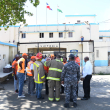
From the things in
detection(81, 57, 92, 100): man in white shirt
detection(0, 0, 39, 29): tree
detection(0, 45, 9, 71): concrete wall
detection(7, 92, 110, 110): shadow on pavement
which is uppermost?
detection(0, 0, 39, 29): tree

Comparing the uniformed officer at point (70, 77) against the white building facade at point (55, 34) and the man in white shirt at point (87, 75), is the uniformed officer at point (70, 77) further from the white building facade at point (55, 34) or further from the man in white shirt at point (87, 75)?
the white building facade at point (55, 34)

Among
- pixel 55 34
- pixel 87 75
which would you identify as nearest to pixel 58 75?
pixel 87 75

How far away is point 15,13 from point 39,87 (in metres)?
5.66

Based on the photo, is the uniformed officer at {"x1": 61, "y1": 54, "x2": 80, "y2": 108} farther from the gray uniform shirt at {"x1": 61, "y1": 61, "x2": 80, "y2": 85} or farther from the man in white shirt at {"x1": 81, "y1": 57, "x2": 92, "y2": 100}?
the man in white shirt at {"x1": 81, "y1": 57, "x2": 92, "y2": 100}

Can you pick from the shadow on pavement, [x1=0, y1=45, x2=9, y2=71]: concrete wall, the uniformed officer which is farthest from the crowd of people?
[x1=0, y1=45, x2=9, y2=71]: concrete wall

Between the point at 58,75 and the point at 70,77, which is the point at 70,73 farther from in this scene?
the point at 58,75

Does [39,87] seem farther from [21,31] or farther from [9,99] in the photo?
[21,31]

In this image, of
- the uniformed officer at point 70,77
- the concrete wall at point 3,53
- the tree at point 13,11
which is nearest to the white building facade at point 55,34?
the concrete wall at point 3,53

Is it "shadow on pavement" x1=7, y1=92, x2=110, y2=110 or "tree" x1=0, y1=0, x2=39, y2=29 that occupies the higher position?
"tree" x1=0, y1=0, x2=39, y2=29

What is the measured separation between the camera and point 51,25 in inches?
886

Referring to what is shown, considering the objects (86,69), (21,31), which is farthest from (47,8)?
(86,69)

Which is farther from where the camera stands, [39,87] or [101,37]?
[101,37]

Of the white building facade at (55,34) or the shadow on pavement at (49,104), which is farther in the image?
the white building facade at (55,34)

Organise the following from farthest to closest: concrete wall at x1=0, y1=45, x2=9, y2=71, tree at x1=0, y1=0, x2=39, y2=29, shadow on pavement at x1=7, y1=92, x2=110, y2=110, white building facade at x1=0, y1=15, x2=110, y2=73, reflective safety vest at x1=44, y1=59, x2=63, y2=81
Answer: white building facade at x1=0, y1=15, x2=110, y2=73
concrete wall at x1=0, y1=45, x2=9, y2=71
tree at x1=0, y1=0, x2=39, y2=29
reflective safety vest at x1=44, y1=59, x2=63, y2=81
shadow on pavement at x1=7, y1=92, x2=110, y2=110
